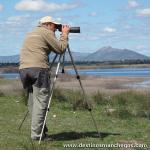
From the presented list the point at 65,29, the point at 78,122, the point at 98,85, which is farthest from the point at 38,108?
the point at 98,85

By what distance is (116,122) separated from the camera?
Result: 12.6 meters

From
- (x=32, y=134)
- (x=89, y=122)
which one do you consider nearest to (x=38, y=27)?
(x=32, y=134)

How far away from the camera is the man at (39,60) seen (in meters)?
9.41

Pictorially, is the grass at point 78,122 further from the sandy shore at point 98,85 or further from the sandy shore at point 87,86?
the sandy shore at point 98,85

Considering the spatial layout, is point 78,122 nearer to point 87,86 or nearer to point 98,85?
point 87,86

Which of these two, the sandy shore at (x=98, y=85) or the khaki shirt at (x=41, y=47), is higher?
the khaki shirt at (x=41, y=47)

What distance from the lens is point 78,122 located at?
12.4m

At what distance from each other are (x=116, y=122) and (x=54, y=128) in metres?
1.79

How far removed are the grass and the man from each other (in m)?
0.56

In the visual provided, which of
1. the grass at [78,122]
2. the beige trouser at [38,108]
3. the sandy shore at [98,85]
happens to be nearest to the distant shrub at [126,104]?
the grass at [78,122]

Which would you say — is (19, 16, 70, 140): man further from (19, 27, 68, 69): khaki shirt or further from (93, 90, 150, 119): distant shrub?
(93, 90, 150, 119): distant shrub

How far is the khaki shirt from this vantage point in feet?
30.9

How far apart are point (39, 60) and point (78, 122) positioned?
10.9 feet

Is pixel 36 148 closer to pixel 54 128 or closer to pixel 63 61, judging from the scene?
pixel 63 61
